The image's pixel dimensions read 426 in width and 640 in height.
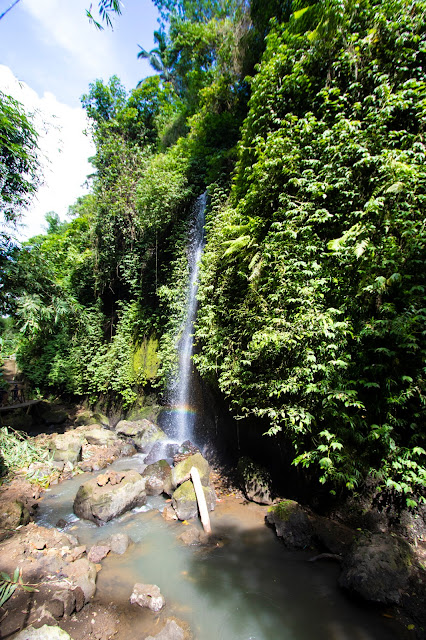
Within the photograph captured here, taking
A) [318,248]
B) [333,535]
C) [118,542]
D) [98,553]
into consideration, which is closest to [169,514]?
[118,542]

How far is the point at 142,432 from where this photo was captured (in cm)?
1048

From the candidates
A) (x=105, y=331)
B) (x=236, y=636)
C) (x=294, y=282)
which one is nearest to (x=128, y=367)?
(x=105, y=331)

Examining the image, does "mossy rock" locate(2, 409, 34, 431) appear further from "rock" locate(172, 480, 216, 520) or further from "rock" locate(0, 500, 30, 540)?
"rock" locate(172, 480, 216, 520)

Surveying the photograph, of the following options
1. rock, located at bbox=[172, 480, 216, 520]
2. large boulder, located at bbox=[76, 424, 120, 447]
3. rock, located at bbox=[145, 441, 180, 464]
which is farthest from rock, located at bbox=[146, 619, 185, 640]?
large boulder, located at bbox=[76, 424, 120, 447]

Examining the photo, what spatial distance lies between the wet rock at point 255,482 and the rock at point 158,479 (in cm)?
176

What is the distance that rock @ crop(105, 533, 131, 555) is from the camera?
4.73 m

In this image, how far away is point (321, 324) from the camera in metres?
4.59

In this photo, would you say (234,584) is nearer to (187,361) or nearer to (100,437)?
(187,361)

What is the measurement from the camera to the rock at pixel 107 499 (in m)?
5.71

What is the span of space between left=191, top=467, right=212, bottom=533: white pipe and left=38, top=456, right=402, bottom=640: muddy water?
20cm

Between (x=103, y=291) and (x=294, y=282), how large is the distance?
1273 cm

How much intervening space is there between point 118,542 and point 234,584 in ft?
6.85

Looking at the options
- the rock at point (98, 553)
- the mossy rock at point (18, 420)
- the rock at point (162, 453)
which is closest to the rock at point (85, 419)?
the mossy rock at point (18, 420)

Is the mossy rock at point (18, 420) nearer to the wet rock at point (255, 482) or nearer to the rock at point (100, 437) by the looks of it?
the rock at point (100, 437)
